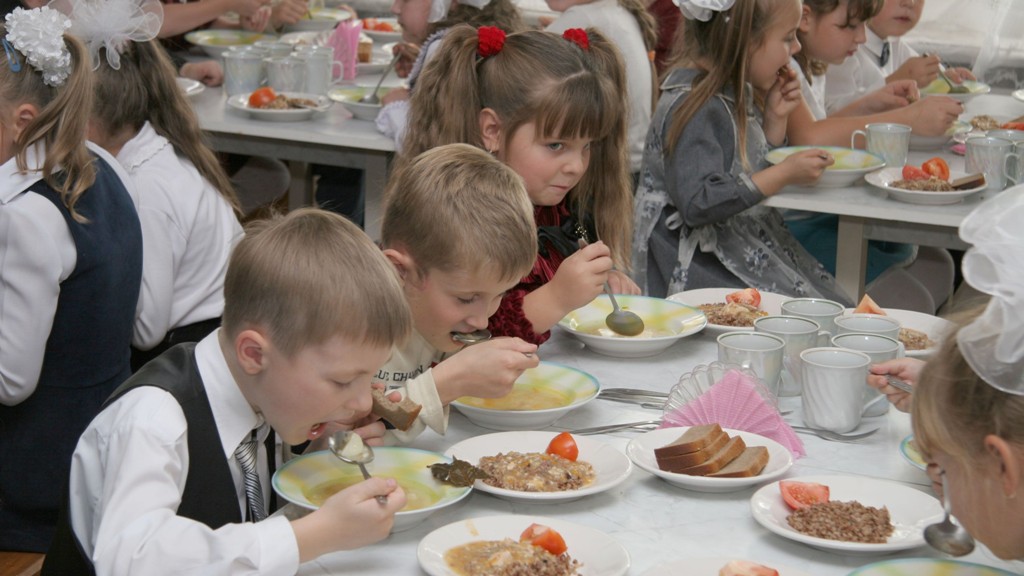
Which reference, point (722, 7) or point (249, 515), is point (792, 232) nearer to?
point (722, 7)

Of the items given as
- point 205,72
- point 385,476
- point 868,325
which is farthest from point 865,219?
point 205,72

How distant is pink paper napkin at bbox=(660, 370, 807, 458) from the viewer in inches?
62.1

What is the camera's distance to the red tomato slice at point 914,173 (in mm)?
2947

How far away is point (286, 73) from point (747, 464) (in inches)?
102

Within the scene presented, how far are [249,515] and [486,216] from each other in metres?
0.53

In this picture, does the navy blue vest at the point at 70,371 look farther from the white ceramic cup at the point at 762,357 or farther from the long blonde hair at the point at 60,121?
the white ceramic cup at the point at 762,357

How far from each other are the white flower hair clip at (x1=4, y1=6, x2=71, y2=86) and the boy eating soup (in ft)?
2.79

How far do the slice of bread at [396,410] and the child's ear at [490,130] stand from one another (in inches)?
31.0

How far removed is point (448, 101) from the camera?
7.27 ft

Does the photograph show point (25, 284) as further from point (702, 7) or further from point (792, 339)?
point (702, 7)

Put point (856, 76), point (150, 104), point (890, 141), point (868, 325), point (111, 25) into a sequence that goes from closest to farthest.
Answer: point (868, 325) → point (111, 25) → point (150, 104) → point (890, 141) → point (856, 76)

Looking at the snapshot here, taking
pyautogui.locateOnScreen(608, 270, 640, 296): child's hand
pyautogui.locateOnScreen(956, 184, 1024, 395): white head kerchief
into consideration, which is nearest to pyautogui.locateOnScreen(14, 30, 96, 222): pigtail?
pyautogui.locateOnScreen(608, 270, 640, 296): child's hand

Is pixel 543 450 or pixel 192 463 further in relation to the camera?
pixel 543 450

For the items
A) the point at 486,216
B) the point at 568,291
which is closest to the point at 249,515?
the point at 486,216
